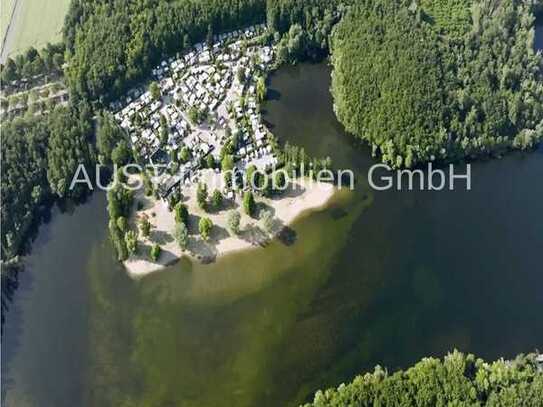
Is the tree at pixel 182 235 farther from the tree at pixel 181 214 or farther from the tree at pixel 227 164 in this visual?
the tree at pixel 227 164

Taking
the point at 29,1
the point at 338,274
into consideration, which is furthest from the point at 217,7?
the point at 338,274

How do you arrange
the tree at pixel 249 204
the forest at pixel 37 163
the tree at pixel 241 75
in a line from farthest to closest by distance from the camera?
the tree at pixel 241 75
the tree at pixel 249 204
the forest at pixel 37 163

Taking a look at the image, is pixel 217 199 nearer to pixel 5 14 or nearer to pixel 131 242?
pixel 131 242

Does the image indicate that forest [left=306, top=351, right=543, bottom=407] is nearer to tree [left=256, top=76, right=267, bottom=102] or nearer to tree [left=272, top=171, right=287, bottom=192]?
tree [left=272, top=171, right=287, bottom=192]

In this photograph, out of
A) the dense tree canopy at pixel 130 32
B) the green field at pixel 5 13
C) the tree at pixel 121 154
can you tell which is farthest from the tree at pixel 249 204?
the green field at pixel 5 13

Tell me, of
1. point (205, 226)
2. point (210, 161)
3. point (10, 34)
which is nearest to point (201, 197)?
point (205, 226)

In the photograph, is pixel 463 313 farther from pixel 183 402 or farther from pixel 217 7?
pixel 217 7

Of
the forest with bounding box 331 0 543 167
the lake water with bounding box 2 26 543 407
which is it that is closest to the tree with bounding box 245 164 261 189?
the lake water with bounding box 2 26 543 407
